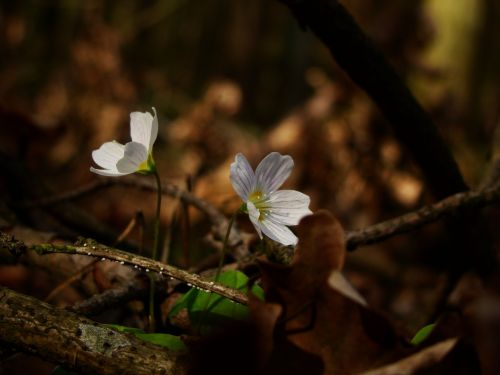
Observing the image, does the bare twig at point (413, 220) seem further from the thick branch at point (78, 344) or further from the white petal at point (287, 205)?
the thick branch at point (78, 344)

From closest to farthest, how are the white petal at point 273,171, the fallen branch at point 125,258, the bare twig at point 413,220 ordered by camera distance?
the fallen branch at point 125,258 < the white petal at point 273,171 < the bare twig at point 413,220

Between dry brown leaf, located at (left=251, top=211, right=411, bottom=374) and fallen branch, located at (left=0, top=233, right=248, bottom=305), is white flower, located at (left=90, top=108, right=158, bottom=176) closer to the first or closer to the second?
fallen branch, located at (left=0, top=233, right=248, bottom=305)

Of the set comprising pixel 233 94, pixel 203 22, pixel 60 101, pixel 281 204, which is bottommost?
pixel 281 204

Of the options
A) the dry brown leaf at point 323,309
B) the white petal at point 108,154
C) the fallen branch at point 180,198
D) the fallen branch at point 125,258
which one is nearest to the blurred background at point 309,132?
the fallen branch at point 180,198

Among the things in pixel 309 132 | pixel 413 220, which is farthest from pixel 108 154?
pixel 309 132

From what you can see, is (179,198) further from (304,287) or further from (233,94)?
(233,94)

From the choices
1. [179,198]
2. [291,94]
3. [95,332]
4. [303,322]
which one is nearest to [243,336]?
[303,322]
